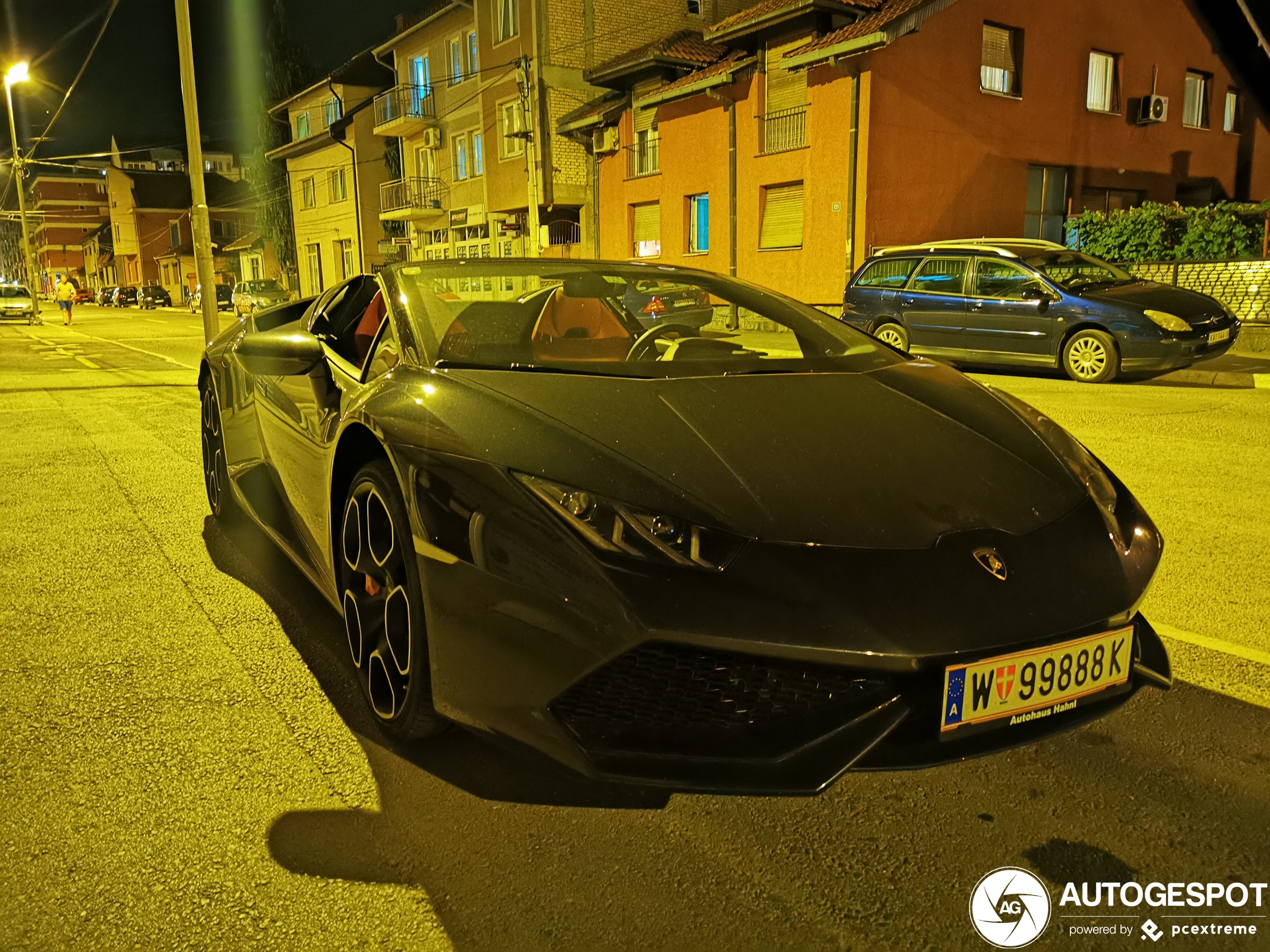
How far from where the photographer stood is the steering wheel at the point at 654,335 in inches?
129

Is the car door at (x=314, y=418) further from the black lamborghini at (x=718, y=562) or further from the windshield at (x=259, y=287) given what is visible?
the windshield at (x=259, y=287)

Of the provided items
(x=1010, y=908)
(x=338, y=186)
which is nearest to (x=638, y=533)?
(x=1010, y=908)

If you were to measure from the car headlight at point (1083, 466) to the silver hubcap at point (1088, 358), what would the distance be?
8.54m

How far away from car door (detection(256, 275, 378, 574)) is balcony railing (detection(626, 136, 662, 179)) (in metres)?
21.2

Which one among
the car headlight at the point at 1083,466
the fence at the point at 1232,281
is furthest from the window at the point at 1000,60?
the car headlight at the point at 1083,466

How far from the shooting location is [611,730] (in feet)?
6.41

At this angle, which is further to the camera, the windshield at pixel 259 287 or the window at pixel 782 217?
the windshield at pixel 259 287

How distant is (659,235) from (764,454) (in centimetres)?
2269

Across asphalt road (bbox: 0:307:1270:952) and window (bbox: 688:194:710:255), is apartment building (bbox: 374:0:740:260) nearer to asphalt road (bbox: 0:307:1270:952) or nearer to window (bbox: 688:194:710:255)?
window (bbox: 688:194:710:255)

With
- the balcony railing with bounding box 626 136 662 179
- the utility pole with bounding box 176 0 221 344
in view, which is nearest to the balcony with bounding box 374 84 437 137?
the balcony railing with bounding box 626 136 662 179

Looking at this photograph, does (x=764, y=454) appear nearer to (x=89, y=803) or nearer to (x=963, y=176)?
(x=89, y=803)

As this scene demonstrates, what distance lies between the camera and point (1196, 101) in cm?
2420

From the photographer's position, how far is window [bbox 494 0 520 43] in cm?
2700

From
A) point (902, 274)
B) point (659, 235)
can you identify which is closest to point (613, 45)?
point (659, 235)
